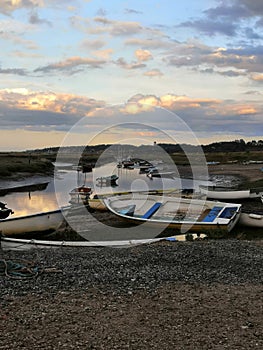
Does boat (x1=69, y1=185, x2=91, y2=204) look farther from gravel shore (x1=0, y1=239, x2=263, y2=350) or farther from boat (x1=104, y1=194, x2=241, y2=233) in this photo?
gravel shore (x1=0, y1=239, x2=263, y2=350)

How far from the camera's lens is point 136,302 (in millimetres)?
8570

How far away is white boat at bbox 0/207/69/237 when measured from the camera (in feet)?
63.8

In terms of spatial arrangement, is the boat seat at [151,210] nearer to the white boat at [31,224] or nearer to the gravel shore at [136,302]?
the white boat at [31,224]

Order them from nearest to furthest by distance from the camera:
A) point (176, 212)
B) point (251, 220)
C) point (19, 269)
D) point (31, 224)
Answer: point (19, 269) < point (31, 224) < point (251, 220) < point (176, 212)

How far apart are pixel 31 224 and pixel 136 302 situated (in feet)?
42.0

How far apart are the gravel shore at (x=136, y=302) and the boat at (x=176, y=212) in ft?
21.1

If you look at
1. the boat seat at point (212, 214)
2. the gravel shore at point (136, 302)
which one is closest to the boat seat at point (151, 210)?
the boat seat at point (212, 214)

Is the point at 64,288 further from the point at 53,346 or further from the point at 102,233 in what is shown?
the point at 102,233

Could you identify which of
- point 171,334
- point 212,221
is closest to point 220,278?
point 171,334

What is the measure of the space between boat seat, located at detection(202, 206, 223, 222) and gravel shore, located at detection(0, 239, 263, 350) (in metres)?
7.18

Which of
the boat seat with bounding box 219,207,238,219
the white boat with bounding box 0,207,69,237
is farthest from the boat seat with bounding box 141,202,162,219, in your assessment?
the white boat with bounding box 0,207,69,237

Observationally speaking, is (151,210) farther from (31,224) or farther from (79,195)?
(79,195)

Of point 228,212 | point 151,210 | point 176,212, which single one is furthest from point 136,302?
point 176,212

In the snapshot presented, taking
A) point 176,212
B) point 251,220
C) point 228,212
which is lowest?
point 251,220
